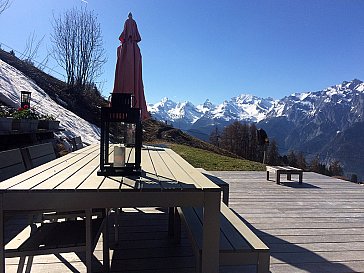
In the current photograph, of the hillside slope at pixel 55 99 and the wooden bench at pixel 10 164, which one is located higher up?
the hillside slope at pixel 55 99

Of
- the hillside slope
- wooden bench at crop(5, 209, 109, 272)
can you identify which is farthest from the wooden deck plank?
the hillside slope

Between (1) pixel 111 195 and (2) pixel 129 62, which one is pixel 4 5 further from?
(1) pixel 111 195

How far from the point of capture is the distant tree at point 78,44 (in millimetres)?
13875

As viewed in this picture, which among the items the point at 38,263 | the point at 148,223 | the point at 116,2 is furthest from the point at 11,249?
the point at 116,2

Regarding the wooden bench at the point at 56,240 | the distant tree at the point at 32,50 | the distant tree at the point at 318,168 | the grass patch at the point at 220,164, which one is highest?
the distant tree at the point at 32,50

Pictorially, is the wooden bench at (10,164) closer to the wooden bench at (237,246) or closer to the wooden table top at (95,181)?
the wooden table top at (95,181)

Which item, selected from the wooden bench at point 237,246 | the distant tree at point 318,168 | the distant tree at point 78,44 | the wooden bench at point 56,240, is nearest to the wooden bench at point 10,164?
the wooden bench at point 56,240

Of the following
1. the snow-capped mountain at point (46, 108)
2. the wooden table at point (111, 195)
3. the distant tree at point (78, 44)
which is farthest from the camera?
the distant tree at point (78, 44)

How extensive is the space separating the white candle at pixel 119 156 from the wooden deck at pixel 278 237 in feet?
2.80

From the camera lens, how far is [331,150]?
163 m

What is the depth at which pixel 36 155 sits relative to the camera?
2680 mm

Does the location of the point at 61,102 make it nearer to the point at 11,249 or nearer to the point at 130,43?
the point at 130,43

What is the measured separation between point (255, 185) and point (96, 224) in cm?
388

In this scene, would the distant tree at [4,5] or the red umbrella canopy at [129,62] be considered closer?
the red umbrella canopy at [129,62]
